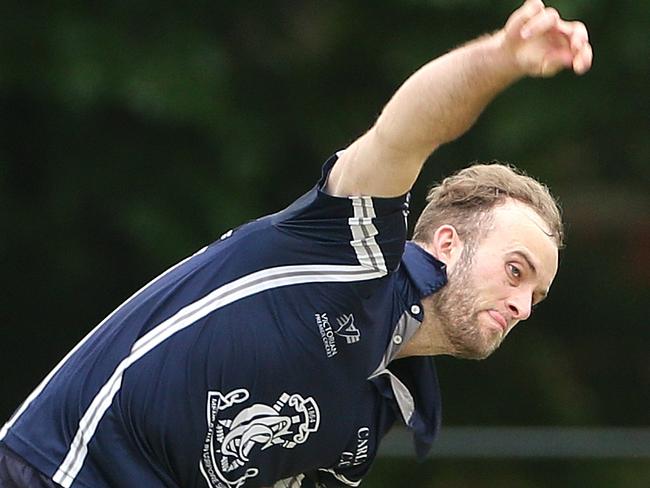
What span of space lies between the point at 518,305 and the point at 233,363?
2.11 ft

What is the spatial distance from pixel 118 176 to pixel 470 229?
3135mm

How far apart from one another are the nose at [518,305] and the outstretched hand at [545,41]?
2.19 ft

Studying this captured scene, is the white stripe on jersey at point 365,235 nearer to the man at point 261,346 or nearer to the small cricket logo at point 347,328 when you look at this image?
the man at point 261,346

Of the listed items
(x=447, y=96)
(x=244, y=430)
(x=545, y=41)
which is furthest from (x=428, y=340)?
(x=545, y=41)

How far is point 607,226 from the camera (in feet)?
23.3

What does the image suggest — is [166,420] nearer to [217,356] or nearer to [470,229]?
[217,356]

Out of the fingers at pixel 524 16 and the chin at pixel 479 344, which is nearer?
the fingers at pixel 524 16

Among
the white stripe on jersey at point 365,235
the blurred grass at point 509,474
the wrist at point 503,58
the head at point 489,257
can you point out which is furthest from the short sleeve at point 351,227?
the blurred grass at point 509,474

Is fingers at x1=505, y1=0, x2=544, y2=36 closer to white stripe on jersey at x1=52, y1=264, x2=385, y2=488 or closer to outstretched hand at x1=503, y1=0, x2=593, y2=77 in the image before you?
outstretched hand at x1=503, y1=0, x2=593, y2=77

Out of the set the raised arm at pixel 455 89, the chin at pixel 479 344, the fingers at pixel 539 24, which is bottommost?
the chin at pixel 479 344

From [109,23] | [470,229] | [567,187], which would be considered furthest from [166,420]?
[567,187]

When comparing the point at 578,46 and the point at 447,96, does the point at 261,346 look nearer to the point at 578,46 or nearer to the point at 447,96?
the point at 447,96

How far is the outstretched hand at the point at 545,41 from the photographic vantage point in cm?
251

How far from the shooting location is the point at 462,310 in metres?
3.06
